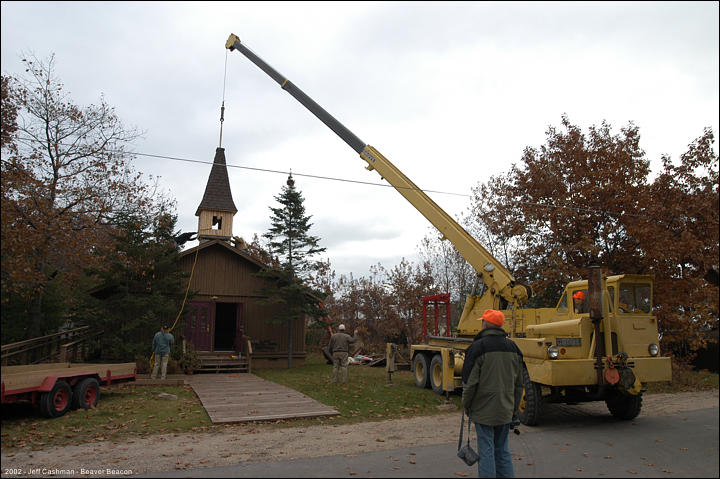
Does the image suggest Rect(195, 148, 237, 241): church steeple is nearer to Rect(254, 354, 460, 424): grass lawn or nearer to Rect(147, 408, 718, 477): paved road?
Rect(254, 354, 460, 424): grass lawn

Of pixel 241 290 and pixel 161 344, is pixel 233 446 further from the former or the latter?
pixel 241 290

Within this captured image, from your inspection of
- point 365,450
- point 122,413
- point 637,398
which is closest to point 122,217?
point 122,413

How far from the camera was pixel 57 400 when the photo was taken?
31.2ft

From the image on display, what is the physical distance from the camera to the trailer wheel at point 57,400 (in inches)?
360

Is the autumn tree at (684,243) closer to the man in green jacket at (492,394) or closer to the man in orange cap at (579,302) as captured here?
the man in orange cap at (579,302)

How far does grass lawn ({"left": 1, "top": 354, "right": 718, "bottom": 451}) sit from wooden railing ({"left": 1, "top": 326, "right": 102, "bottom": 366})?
250 centimetres

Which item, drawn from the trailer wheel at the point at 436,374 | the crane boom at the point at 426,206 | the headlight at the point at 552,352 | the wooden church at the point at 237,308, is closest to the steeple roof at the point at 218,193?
the wooden church at the point at 237,308

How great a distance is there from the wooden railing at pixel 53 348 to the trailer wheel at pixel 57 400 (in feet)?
8.47

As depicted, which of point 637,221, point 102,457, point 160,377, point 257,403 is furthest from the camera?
point 160,377

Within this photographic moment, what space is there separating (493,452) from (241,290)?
1787cm

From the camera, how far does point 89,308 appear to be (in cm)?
1842

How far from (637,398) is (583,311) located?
6.07 ft

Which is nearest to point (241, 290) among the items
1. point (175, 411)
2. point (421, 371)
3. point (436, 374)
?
point (421, 371)

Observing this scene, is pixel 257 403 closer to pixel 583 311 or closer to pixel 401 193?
pixel 401 193
